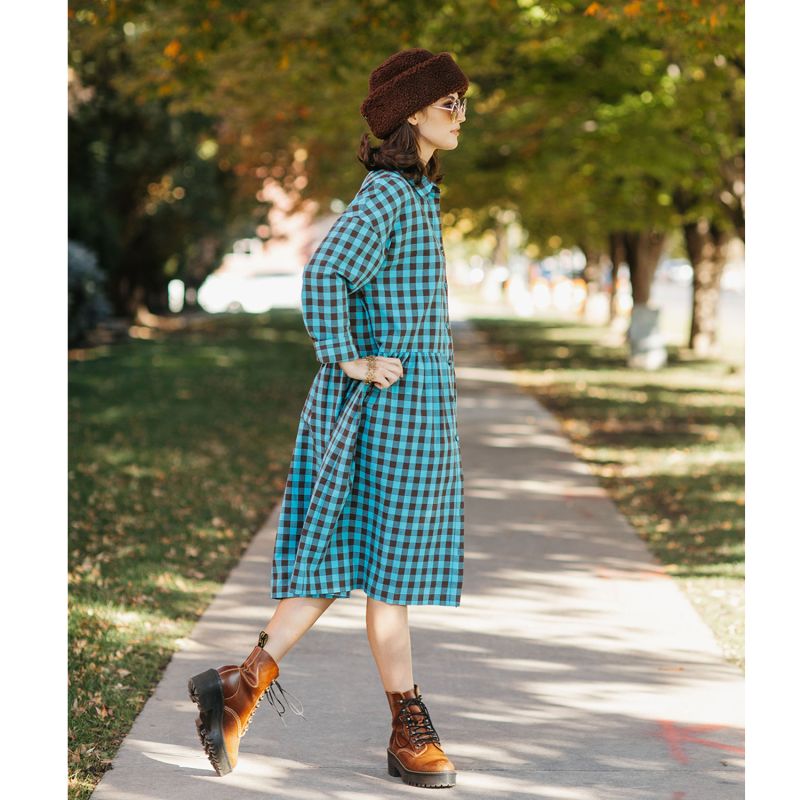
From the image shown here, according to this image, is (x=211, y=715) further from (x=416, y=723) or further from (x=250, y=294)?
(x=250, y=294)

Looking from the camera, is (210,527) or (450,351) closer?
(450,351)

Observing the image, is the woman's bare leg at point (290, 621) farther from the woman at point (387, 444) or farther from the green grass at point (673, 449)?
the green grass at point (673, 449)

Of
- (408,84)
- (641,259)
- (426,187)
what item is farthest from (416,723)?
(641,259)

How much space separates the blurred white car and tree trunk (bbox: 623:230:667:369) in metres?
20.5

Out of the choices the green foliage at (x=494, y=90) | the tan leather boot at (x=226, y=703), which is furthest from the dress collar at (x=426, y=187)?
the green foliage at (x=494, y=90)

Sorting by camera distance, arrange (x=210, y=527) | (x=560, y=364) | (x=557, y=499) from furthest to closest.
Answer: (x=560, y=364), (x=557, y=499), (x=210, y=527)

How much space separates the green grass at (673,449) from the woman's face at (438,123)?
241 centimetres

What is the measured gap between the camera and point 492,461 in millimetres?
10234

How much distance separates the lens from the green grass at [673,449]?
6578 millimetres

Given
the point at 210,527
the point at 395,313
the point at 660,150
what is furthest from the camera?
the point at 660,150

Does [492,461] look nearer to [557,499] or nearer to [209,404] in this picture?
[557,499]

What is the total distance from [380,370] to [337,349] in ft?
0.45

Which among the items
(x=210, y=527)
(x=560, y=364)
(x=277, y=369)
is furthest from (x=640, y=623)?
(x=560, y=364)
